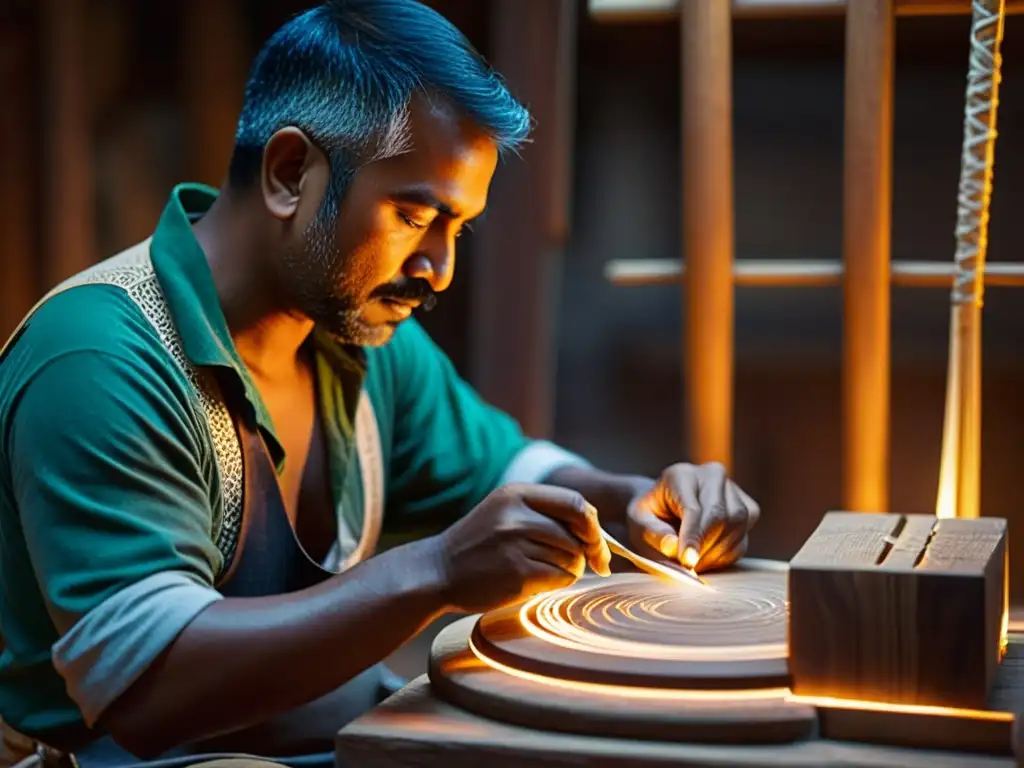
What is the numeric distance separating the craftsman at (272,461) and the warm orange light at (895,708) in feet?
1.09

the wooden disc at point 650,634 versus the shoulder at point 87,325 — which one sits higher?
the shoulder at point 87,325

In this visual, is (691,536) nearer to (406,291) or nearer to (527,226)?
(406,291)

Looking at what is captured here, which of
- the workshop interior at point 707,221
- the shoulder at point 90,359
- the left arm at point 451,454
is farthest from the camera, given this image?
the workshop interior at point 707,221

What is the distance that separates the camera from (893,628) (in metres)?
1.29

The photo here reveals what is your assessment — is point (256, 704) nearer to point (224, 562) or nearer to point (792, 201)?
point (224, 562)

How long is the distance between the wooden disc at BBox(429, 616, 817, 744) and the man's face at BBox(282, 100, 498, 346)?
0.65 m

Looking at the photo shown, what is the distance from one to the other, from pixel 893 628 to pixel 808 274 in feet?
4.14

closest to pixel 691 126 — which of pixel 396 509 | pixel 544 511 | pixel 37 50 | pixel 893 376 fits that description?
pixel 893 376

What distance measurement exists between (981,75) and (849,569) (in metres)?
1.15

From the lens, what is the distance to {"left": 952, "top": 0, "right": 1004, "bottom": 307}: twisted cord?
6.88 feet

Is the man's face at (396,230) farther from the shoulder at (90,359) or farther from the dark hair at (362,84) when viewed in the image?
the shoulder at (90,359)

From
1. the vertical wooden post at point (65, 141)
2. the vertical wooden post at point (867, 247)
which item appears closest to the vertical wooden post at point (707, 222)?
the vertical wooden post at point (867, 247)

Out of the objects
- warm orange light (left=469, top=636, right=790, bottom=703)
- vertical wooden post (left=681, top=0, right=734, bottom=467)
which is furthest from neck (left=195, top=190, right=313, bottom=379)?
vertical wooden post (left=681, top=0, right=734, bottom=467)

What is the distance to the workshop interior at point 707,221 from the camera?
2.33 metres
